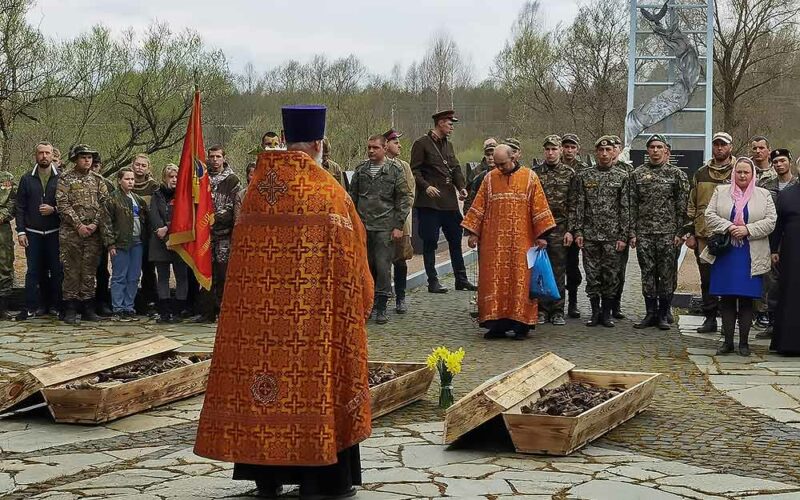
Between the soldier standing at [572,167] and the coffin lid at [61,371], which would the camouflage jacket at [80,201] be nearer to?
the coffin lid at [61,371]

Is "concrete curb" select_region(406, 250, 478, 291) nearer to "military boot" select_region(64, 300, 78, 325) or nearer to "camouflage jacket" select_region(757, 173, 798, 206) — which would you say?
"military boot" select_region(64, 300, 78, 325)

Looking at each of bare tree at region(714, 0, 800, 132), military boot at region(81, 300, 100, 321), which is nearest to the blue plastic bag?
military boot at region(81, 300, 100, 321)

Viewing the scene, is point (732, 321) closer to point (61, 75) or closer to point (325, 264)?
point (325, 264)

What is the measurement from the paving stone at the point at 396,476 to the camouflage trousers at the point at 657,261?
6098mm

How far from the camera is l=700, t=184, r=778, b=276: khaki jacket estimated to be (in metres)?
10.2

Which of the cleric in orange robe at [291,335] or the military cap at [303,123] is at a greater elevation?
the military cap at [303,123]

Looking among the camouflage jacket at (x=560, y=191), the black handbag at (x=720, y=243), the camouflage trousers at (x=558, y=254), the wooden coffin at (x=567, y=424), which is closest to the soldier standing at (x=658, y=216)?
the camouflage jacket at (x=560, y=191)

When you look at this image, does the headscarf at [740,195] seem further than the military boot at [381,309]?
No

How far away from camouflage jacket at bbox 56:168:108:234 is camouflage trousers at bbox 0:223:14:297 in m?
0.80

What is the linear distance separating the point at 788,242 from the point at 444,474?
5558 millimetres

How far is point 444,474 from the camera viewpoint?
623 centimetres

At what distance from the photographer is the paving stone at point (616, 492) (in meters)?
5.75

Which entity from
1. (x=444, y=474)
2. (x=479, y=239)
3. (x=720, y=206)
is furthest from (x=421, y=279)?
(x=444, y=474)

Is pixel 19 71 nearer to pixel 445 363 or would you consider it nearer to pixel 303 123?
pixel 445 363
